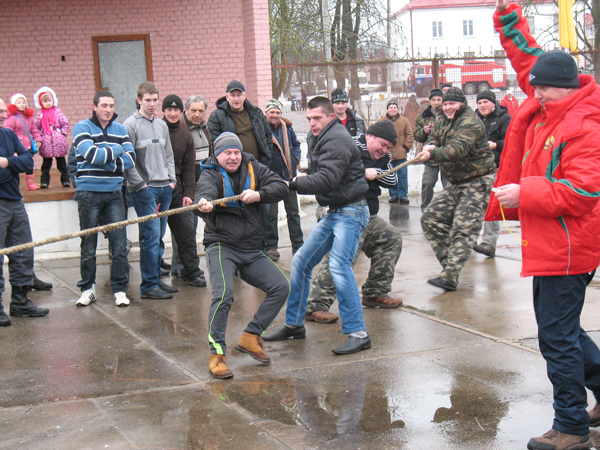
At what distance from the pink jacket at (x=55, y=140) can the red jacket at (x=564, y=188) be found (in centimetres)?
760

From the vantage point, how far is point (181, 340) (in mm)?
5277

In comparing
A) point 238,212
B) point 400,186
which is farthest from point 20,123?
point 400,186

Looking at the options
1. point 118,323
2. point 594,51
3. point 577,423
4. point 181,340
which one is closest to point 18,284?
point 118,323

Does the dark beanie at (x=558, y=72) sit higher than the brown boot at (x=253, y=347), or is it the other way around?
the dark beanie at (x=558, y=72)

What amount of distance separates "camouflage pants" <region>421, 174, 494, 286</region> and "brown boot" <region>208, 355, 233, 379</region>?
9.35 ft

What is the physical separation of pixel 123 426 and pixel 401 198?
9471 millimetres

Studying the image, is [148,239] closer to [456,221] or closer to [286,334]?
[286,334]

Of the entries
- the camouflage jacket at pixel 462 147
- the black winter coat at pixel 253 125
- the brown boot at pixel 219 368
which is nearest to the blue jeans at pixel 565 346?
the brown boot at pixel 219 368

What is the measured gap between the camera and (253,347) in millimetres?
4664

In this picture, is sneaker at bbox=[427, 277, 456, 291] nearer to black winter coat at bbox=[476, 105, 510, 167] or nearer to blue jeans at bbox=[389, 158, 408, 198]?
black winter coat at bbox=[476, 105, 510, 167]

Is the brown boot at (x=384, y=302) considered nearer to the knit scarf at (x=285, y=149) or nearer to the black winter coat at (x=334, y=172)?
the black winter coat at (x=334, y=172)

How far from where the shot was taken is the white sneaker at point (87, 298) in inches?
249

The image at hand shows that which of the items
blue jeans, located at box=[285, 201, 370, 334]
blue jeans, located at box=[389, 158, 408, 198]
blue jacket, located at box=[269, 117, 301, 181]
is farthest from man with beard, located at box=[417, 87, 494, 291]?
blue jeans, located at box=[389, 158, 408, 198]

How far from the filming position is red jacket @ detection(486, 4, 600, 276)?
10.5 feet
